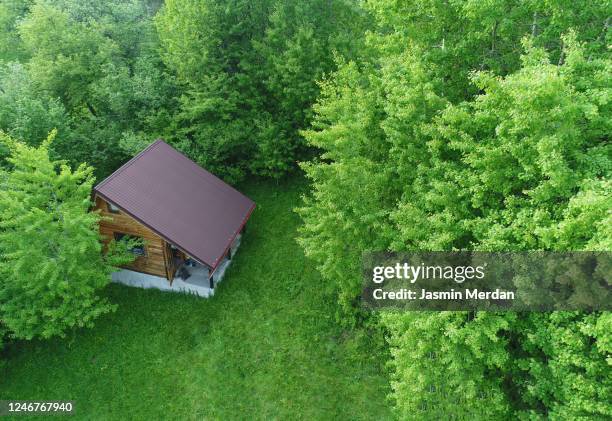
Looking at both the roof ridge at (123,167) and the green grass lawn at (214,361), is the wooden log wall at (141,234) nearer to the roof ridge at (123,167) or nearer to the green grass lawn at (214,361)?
the roof ridge at (123,167)

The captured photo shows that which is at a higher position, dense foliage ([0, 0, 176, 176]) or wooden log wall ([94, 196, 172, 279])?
dense foliage ([0, 0, 176, 176])

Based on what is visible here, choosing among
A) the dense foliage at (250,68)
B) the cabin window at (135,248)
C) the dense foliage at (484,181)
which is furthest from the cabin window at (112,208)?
the dense foliage at (484,181)

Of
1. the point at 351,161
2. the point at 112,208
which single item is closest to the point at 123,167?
the point at 112,208

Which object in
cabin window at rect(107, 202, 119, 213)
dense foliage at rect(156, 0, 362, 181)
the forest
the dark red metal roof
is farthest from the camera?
dense foliage at rect(156, 0, 362, 181)

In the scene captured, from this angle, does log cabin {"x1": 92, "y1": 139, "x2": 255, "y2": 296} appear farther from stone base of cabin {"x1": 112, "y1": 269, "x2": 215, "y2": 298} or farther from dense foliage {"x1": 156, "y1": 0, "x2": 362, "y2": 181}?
dense foliage {"x1": 156, "y1": 0, "x2": 362, "y2": 181}

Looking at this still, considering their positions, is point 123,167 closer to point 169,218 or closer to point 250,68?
point 169,218

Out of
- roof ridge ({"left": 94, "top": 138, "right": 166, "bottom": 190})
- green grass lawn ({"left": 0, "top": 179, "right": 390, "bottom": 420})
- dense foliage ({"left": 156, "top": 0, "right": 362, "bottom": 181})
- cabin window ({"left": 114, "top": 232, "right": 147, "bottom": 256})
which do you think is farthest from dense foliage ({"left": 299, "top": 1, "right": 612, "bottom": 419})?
roof ridge ({"left": 94, "top": 138, "right": 166, "bottom": 190})

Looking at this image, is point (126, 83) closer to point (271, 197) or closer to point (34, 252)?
point (271, 197)
